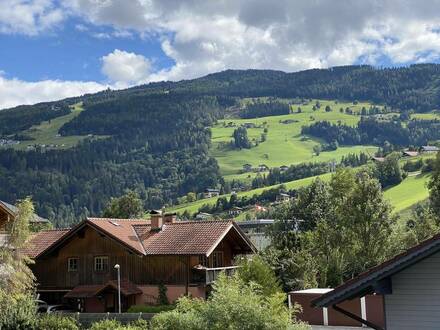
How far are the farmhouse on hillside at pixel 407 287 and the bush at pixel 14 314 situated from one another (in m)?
24.0

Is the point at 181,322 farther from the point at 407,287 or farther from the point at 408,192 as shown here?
the point at 408,192

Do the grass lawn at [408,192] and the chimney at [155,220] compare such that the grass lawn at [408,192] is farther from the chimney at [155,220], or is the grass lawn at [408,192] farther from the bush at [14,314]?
the bush at [14,314]

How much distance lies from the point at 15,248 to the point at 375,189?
27.2 metres

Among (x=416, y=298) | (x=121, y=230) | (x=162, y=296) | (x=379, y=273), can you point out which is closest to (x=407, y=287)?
(x=416, y=298)

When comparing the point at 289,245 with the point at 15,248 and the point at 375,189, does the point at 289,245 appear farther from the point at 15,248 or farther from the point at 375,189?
the point at 15,248

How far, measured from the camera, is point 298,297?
40.6 m

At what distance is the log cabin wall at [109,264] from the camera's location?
48.6 m

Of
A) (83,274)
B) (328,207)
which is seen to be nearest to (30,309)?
(83,274)

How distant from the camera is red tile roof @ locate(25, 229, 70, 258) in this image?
53562 mm

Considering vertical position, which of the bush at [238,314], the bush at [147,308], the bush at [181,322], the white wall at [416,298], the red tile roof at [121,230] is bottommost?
the bush at [147,308]

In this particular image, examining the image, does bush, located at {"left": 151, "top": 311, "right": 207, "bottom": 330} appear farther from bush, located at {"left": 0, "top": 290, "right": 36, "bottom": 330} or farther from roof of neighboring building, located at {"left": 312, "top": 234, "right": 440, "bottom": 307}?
bush, located at {"left": 0, "top": 290, "right": 36, "bottom": 330}

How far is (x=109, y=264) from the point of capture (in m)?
50.9

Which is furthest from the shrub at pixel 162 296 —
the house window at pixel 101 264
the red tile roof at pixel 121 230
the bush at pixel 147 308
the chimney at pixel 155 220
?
the chimney at pixel 155 220

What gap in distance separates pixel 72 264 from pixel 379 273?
138 feet
